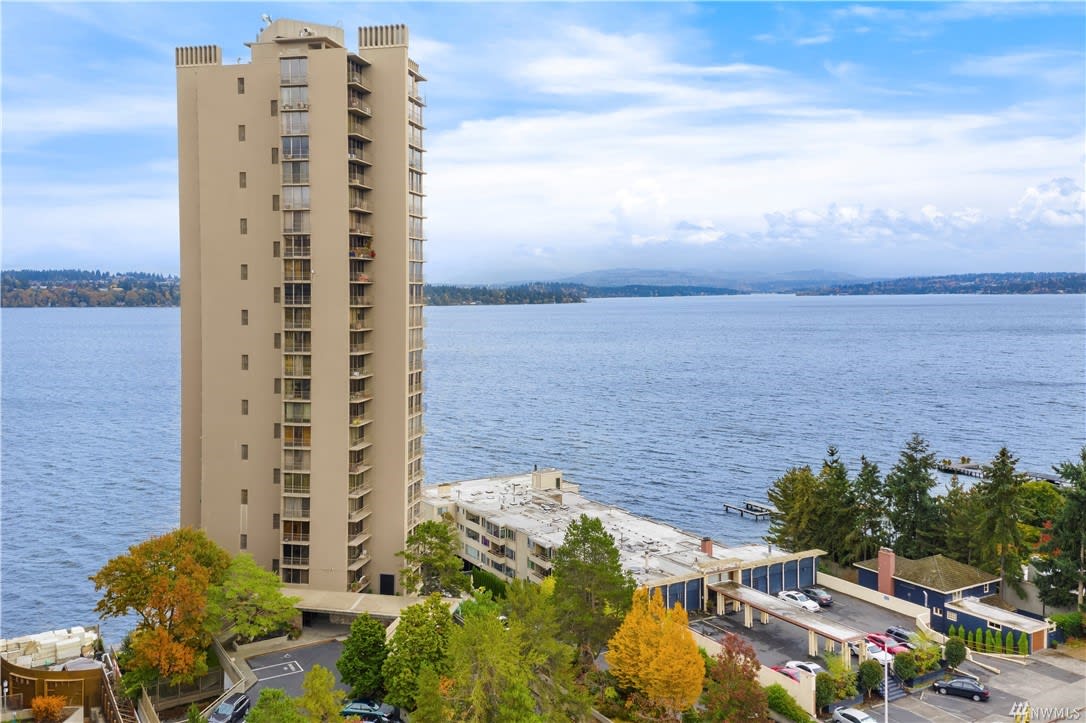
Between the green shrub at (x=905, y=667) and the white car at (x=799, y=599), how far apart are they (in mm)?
6791

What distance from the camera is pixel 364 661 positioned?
3759cm

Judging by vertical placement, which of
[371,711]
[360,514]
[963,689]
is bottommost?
[371,711]

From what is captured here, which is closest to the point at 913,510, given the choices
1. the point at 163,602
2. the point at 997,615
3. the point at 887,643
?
the point at 997,615

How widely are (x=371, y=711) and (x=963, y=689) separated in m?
26.4

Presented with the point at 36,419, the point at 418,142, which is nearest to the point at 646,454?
the point at 418,142

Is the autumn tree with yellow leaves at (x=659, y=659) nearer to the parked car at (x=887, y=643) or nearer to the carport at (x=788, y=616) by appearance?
the carport at (x=788, y=616)

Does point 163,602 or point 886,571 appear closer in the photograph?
point 163,602

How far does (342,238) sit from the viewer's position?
152 ft

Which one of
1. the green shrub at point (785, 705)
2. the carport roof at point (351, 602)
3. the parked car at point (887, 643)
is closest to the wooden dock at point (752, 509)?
the parked car at point (887, 643)

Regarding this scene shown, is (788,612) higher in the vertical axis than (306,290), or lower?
lower

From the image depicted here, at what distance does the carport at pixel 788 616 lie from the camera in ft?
132

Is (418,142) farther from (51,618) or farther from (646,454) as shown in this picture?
(646,454)

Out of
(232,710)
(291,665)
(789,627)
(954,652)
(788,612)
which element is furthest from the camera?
(789,627)

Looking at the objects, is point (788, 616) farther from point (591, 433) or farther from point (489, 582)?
point (591, 433)
